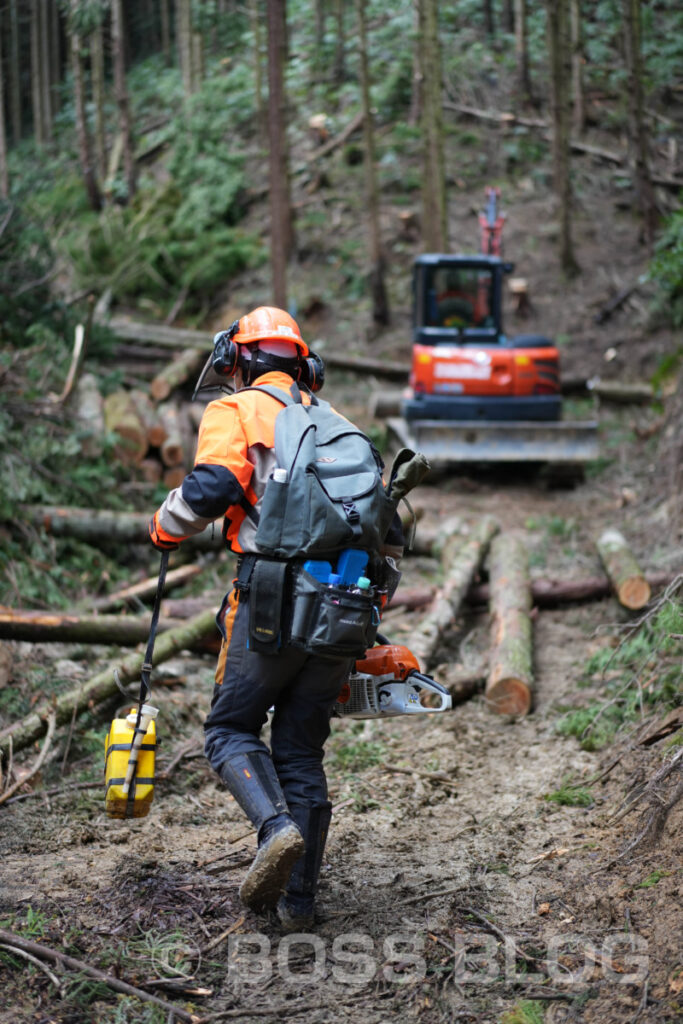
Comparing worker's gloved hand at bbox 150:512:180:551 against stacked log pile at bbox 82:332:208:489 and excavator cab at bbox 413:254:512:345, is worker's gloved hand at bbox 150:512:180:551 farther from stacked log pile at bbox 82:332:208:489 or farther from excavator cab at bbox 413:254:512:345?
excavator cab at bbox 413:254:512:345

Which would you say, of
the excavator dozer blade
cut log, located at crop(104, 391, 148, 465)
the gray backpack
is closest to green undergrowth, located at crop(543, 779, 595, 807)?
the gray backpack

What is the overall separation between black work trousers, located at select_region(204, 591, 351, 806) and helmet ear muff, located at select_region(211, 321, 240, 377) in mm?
1014

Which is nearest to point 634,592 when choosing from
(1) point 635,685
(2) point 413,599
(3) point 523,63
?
(1) point 635,685

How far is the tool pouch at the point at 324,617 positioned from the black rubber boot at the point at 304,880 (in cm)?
67

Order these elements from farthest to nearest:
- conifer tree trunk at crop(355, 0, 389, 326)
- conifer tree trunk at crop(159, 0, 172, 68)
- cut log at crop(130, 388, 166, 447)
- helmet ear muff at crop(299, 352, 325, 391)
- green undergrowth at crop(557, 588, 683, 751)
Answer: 1. conifer tree trunk at crop(159, 0, 172, 68)
2. conifer tree trunk at crop(355, 0, 389, 326)
3. cut log at crop(130, 388, 166, 447)
4. green undergrowth at crop(557, 588, 683, 751)
5. helmet ear muff at crop(299, 352, 325, 391)

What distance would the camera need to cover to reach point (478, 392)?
11828mm

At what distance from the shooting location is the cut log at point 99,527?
8203mm

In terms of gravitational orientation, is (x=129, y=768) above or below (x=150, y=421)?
below

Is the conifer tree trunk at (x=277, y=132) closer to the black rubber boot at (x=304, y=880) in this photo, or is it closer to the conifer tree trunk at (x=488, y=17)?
the black rubber boot at (x=304, y=880)

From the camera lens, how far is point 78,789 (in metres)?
4.96

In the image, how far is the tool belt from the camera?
344cm

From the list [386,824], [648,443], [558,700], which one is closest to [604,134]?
[648,443]

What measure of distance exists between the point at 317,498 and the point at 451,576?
4.46 m

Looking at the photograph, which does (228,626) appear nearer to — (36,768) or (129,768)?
(129,768)
